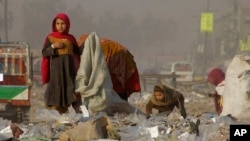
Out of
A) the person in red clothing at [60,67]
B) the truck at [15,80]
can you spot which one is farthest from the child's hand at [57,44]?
the truck at [15,80]

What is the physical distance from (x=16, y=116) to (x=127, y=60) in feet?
11.0

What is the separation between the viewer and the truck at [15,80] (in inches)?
455

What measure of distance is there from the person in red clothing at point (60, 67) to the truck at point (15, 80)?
2.93m

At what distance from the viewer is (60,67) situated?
8.52 metres

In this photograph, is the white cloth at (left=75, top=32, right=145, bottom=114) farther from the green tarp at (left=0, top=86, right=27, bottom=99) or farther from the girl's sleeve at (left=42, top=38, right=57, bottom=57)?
the green tarp at (left=0, top=86, right=27, bottom=99)

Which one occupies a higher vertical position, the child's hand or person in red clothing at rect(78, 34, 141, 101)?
the child's hand

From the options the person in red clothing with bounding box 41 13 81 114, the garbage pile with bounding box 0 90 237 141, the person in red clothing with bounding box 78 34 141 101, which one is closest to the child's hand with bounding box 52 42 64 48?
the person in red clothing with bounding box 41 13 81 114

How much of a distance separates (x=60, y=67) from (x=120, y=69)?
0.85 m

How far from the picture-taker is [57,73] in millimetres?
8539

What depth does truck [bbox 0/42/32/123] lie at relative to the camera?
11.5 meters

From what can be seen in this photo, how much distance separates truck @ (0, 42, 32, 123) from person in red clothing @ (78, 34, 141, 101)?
2807 mm

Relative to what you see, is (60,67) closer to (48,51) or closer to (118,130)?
(48,51)

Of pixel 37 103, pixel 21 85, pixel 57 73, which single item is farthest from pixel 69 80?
pixel 37 103

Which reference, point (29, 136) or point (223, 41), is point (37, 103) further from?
point (223, 41)
